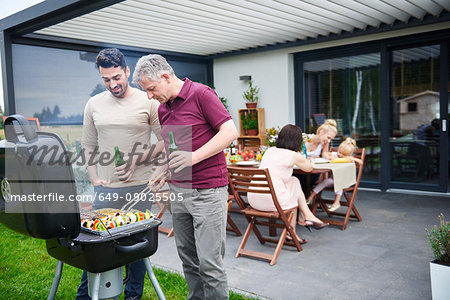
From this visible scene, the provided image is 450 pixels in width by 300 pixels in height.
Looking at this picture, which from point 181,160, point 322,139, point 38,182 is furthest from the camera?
point 322,139

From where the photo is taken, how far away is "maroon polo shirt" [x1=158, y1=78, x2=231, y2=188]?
87.1 inches

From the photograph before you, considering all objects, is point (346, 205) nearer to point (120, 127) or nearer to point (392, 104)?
point (392, 104)

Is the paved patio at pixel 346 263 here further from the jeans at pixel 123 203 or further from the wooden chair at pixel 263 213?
the jeans at pixel 123 203

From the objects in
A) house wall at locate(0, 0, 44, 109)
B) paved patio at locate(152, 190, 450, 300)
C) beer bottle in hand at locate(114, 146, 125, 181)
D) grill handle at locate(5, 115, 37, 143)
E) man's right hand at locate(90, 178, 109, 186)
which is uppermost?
house wall at locate(0, 0, 44, 109)

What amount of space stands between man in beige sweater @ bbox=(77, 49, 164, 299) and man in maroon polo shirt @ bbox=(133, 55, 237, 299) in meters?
0.50

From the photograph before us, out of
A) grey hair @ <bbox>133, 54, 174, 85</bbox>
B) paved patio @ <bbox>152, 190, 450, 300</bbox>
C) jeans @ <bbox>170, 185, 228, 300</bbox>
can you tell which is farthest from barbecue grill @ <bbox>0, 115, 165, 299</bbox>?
paved patio @ <bbox>152, 190, 450, 300</bbox>

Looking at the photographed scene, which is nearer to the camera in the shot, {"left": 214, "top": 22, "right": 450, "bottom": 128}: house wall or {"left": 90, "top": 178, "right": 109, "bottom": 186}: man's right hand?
{"left": 90, "top": 178, "right": 109, "bottom": 186}: man's right hand

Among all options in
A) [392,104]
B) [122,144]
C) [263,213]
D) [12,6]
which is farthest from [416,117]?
[12,6]

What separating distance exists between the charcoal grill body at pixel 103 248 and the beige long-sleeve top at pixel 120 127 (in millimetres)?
724

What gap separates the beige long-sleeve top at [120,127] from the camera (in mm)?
2732

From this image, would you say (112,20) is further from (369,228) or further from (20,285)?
(369,228)

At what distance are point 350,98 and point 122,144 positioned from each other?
19.4 feet

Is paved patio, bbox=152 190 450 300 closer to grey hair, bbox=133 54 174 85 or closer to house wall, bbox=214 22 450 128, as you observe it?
grey hair, bbox=133 54 174 85

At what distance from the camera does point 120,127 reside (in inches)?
107
